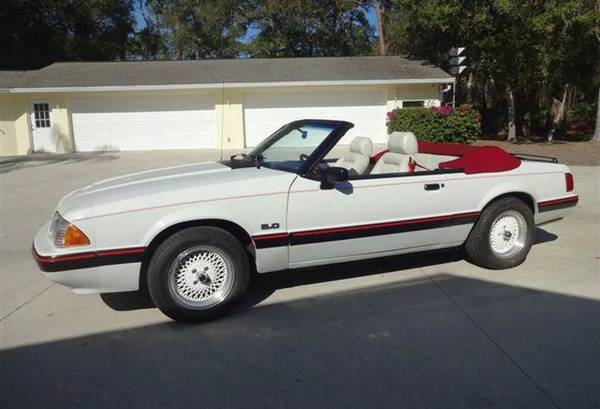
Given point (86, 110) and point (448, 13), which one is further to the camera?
point (86, 110)

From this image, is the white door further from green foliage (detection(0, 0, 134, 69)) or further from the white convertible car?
the white convertible car

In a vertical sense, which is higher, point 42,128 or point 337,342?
point 42,128

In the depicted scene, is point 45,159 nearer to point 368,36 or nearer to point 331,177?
point 331,177

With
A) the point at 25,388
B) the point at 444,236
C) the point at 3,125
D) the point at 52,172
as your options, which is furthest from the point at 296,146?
the point at 3,125

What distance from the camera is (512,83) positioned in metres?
20.2

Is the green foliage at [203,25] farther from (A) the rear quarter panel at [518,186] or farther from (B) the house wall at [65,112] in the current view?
(A) the rear quarter panel at [518,186]

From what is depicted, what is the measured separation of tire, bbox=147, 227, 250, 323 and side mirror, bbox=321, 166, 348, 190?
0.85m

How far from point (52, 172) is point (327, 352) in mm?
12587

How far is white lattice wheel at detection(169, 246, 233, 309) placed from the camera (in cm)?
412

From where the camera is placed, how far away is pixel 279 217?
168 inches

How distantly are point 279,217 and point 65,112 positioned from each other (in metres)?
17.8

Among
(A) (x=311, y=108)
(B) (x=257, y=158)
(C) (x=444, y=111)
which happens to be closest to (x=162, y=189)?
(B) (x=257, y=158)

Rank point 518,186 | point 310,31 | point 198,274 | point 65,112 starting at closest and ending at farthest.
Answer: point 198,274
point 518,186
point 65,112
point 310,31

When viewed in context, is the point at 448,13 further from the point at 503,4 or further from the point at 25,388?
the point at 25,388
